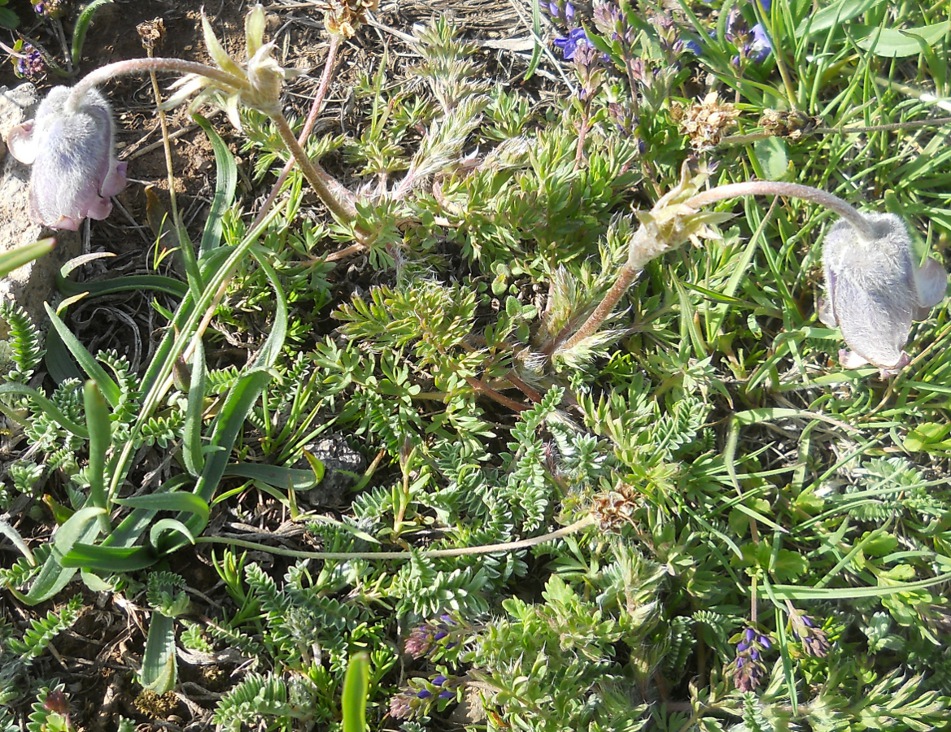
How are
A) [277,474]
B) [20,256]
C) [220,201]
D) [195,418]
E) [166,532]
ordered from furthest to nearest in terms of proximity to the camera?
[220,201]
[277,474]
[166,532]
[195,418]
[20,256]

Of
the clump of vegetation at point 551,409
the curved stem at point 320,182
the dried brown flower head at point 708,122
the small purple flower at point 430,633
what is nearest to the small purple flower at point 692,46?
the clump of vegetation at point 551,409

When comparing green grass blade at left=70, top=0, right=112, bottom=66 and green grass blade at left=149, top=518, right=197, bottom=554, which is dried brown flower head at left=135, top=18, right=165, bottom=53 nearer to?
green grass blade at left=70, top=0, right=112, bottom=66

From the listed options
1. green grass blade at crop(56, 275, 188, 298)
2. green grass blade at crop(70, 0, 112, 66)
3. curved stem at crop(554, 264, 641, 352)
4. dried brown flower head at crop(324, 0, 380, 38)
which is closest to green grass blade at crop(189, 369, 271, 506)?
green grass blade at crop(56, 275, 188, 298)

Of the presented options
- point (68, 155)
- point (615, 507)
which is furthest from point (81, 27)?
point (615, 507)

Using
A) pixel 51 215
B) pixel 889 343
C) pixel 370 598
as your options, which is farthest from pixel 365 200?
pixel 889 343

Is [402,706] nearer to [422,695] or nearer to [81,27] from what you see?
[422,695]

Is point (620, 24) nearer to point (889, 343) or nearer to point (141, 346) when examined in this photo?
point (889, 343)

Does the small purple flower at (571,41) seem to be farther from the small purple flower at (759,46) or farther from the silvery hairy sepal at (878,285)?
the silvery hairy sepal at (878,285)
